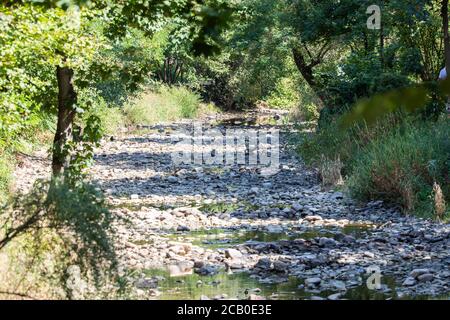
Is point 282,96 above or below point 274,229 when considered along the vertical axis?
above

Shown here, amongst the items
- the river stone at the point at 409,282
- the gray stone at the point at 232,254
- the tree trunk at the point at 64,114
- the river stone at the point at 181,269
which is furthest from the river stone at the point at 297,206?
the river stone at the point at 409,282

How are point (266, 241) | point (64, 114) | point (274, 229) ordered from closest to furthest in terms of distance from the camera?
point (64, 114)
point (266, 241)
point (274, 229)

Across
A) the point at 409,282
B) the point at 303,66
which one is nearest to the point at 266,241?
the point at 409,282

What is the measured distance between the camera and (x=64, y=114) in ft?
31.3

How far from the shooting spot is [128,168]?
64.4 feet

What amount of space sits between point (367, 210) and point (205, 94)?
3902cm

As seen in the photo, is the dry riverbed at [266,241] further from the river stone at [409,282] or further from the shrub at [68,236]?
the shrub at [68,236]

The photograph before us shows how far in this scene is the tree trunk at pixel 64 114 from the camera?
9453 mm

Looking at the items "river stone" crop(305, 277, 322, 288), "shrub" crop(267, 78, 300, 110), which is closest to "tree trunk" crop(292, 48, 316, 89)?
"river stone" crop(305, 277, 322, 288)

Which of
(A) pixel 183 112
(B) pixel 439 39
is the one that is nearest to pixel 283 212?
(B) pixel 439 39

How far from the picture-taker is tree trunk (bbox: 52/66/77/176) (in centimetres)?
945

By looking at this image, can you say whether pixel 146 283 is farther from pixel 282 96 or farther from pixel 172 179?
pixel 282 96

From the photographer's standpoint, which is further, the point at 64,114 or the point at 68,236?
the point at 64,114
